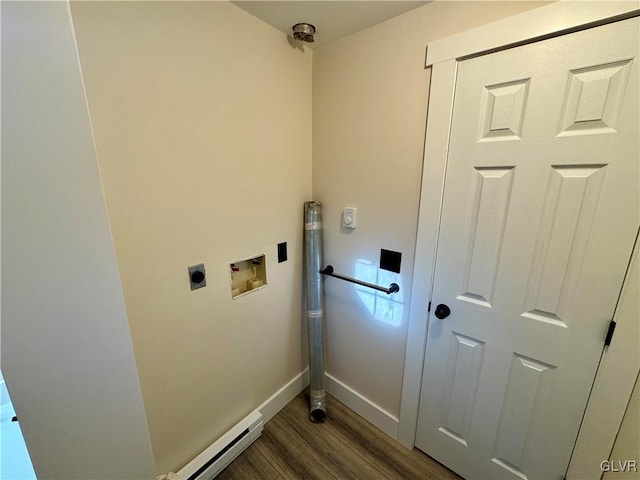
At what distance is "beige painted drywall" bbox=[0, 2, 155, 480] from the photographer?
1.72 feet

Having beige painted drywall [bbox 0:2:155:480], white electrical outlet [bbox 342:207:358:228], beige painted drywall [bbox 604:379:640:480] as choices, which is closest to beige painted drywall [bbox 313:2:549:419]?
white electrical outlet [bbox 342:207:358:228]

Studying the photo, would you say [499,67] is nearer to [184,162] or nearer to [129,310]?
[184,162]

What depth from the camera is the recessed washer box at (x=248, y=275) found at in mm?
1454

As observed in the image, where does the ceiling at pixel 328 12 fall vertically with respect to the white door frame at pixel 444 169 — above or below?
above

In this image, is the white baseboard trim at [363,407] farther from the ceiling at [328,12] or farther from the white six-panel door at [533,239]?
the ceiling at [328,12]

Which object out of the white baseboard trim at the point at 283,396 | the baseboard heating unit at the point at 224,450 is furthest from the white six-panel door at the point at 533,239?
the baseboard heating unit at the point at 224,450

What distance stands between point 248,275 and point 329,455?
3.88ft

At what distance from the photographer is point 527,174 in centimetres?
101

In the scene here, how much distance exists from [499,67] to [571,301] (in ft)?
3.15

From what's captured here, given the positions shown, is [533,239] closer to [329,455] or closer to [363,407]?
[363,407]

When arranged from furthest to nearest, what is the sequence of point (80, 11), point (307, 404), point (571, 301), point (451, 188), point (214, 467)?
point (307, 404) < point (214, 467) < point (451, 188) < point (571, 301) < point (80, 11)

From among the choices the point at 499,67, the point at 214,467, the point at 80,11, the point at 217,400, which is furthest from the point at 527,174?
the point at 214,467

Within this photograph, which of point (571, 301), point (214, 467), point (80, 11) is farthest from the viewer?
point (214, 467)

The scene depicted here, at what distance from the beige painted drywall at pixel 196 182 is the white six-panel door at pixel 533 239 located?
3.01ft
